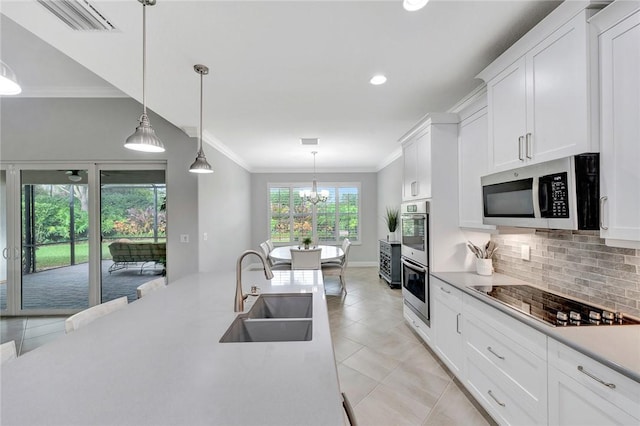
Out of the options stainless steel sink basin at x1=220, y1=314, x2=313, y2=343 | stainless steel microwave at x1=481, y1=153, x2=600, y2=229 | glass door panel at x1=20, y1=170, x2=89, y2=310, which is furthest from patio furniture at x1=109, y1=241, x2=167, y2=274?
stainless steel microwave at x1=481, y1=153, x2=600, y2=229

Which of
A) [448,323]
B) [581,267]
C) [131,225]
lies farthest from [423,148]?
[131,225]

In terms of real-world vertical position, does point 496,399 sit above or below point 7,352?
below

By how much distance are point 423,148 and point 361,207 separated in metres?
4.38

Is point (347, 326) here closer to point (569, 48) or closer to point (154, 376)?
point (154, 376)

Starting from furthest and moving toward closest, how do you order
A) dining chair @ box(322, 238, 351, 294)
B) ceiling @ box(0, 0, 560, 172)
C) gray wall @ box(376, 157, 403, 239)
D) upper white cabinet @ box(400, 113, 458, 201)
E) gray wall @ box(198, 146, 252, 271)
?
gray wall @ box(376, 157, 403, 239), dining chair @ box(322, 238, 351, 294), gray wall @ box(198, 146, 252, 271), upper white cabinet @ box(400, 113, 458, 201), ceiling @ box(0, 0, 560, 172)

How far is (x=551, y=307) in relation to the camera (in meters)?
1.61

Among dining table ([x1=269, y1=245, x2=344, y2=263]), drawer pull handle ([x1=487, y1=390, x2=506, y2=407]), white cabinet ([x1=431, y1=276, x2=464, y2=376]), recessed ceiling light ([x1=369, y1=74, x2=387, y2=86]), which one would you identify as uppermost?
recessed ceiling light ([x1=369, y1=74, x2=387, y2=86])

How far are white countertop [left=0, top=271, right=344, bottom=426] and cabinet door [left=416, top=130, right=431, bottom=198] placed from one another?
1.93 m

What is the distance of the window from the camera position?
282 inches

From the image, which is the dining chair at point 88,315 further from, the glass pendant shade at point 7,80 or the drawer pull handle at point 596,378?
the drawer pull handle at point 596,378

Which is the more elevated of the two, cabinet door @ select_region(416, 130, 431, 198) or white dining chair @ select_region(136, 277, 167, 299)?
cabinet door @ select_region(416, 130, 431, 198)

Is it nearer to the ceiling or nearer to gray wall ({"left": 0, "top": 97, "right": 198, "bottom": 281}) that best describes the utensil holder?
the ceiling

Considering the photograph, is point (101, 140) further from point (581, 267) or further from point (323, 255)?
point (581, 267)

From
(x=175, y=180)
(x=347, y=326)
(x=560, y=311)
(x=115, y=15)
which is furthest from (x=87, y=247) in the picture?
(x=560, y=311)
